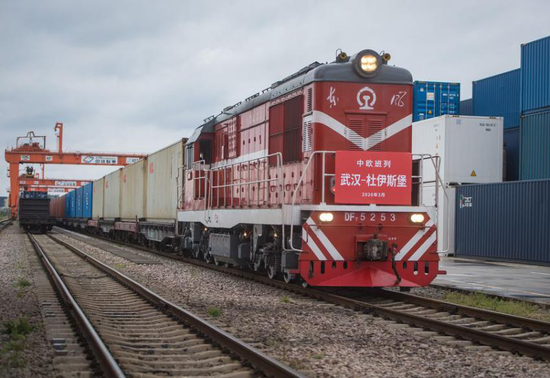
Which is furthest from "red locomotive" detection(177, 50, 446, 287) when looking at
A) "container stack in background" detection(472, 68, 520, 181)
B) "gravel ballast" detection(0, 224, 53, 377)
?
"container stack in background" detection(472, 68, 520, 181)

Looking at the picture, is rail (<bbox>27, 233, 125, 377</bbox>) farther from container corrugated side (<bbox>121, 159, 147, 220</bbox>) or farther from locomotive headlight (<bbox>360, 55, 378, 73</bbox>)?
container corrugated side (<bbox>121, 159, 147, 220</bbox>)

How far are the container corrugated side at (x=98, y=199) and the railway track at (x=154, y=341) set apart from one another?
24047mm

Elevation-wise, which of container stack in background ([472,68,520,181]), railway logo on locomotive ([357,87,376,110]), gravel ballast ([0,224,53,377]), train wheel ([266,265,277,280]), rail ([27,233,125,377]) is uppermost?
container stack in background ([472,68,520,181])

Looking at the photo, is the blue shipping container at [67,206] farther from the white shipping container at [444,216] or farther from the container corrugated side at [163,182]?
the white shipping container at [444,216]

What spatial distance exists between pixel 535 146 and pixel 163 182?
12.6 meters

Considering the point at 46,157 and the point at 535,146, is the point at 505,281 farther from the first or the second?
the point at 46,157

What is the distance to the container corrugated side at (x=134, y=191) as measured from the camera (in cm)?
2314

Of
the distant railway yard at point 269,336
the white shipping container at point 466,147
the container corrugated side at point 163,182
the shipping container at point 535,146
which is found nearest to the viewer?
the distant railway yard at point 269,336

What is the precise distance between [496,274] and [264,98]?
7573mm

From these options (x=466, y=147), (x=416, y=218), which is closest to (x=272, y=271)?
(x=416, y=218)

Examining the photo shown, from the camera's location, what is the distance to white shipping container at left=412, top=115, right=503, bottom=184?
22.2 m

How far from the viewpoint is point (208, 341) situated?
244 inches

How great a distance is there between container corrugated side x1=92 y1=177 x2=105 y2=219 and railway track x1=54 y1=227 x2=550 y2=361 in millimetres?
24604

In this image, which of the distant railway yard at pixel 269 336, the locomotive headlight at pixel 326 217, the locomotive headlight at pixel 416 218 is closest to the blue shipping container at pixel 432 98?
the distant railway yard at pixel 269 336
